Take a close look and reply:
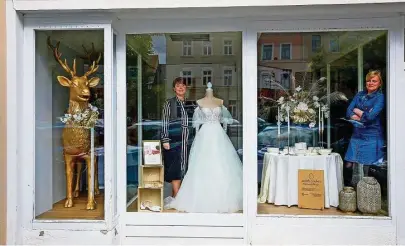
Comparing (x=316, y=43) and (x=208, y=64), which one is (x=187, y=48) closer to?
(x=208, y=64)

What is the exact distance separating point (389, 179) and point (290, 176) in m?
1.02

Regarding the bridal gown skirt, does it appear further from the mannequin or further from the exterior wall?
the exterior wall

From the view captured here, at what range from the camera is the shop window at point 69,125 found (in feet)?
13.1

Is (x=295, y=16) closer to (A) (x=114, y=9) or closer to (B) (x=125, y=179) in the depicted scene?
(A) (x=114, y=9)

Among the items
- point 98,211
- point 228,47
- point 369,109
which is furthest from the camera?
point 228,47

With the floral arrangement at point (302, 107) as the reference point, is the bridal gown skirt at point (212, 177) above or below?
below

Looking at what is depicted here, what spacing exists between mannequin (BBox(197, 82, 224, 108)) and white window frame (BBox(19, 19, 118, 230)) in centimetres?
111

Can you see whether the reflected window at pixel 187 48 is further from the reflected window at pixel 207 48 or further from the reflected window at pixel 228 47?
the reflected window at pixel 228 47

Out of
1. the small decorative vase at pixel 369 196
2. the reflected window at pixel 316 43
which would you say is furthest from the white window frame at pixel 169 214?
the small decorative vase at pixel 369 196

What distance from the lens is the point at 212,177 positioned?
424 cm

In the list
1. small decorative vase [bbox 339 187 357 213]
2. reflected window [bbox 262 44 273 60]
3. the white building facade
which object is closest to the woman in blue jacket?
the white building facade

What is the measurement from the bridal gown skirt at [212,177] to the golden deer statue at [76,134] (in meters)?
1.01

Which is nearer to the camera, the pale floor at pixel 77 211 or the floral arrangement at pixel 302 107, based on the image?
the pale floor at pixel 77 211

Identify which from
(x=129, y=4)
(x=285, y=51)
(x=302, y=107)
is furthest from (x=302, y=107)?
(x=129, y=4)
